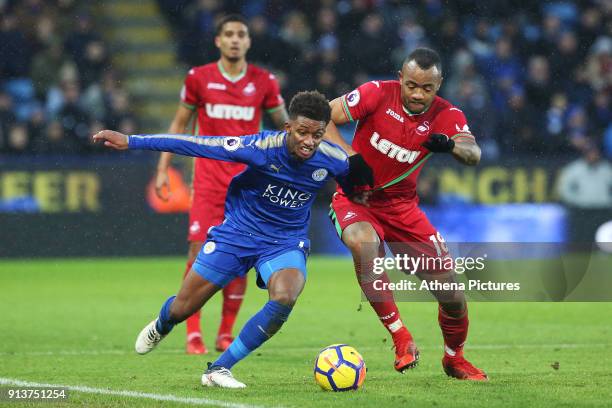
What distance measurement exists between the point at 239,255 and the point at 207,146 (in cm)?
73

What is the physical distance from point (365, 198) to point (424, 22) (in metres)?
13.2

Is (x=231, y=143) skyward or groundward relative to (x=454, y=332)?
skyward

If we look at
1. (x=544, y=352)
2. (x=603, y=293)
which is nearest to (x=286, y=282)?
(x=544, y=352)

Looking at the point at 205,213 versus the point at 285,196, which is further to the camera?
the point at 205,213

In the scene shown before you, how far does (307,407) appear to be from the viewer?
6.25m

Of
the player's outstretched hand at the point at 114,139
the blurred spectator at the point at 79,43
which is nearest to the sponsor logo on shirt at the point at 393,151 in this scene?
the player's outstretched hand at the point at 114,139

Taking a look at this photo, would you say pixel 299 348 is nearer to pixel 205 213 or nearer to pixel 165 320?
pixel 205 213

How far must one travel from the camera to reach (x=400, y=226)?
776 centimetres

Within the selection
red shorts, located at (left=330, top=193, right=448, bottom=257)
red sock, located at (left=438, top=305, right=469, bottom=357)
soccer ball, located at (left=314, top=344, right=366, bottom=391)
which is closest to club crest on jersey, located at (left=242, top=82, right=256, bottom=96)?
red shorts, located at (left=330, top=193, right=448, bottom=257)

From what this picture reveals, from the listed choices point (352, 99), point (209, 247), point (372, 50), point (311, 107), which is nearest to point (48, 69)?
point (372, 50)

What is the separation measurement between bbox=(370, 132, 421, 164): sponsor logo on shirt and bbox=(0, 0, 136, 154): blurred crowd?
10.7 m

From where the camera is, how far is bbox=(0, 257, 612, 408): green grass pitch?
21.9 ft

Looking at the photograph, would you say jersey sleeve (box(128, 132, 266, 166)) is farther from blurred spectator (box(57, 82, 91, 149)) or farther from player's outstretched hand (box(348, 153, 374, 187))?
blurred spectator (box(57, 82, 91, 149))

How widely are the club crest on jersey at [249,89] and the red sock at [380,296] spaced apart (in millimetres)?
2402
